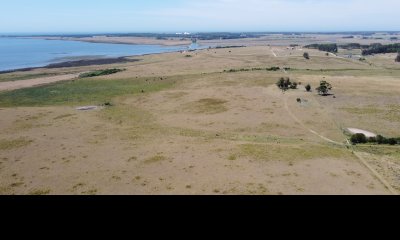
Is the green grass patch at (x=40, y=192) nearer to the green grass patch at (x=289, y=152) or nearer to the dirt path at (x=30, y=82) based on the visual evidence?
the green grass patch at (x=289, y=152)

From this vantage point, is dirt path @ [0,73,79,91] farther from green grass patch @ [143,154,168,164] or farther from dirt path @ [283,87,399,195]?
dirt path @ [283,87,399,195]

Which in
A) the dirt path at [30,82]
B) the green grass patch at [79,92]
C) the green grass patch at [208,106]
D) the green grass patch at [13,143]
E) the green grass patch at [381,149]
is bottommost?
the dirt path at [30,82]

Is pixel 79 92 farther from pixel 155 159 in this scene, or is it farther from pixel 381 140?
pixel 381 140

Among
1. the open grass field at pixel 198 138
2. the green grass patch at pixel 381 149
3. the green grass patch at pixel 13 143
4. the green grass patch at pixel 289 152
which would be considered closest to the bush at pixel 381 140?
the green grass patch at pixel 381 149

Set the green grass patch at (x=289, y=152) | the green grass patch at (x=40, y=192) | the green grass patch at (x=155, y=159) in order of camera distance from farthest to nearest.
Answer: the green grass patch at (x=289, y=152) → the green grass patch at (x=155, y=159) → the green grass patch at (x=40, y=192)

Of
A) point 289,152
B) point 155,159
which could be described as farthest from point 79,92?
point 289,152

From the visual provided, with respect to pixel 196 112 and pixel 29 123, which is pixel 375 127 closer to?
pixel 196 112

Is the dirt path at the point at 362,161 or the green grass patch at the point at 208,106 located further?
the green grass patch at the point at 208,106
